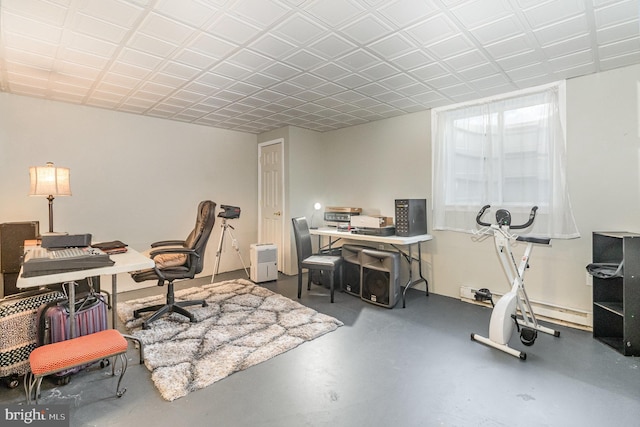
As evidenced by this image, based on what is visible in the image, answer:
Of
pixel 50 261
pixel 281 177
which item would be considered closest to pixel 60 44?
pixel 50 261

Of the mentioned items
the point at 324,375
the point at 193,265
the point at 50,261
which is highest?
the point at 50,261

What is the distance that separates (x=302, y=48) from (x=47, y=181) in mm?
2623

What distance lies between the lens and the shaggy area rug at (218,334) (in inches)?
84.1

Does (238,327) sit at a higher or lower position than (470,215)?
lower

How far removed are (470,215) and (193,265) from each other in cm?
305

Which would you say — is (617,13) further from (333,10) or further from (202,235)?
(202,235)

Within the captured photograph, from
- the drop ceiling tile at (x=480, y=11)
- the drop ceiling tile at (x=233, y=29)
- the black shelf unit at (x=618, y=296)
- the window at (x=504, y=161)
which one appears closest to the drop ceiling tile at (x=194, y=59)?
the drop ceiling tile at (x=233, y=29)

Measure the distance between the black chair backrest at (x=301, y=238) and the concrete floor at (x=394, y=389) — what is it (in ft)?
4.44

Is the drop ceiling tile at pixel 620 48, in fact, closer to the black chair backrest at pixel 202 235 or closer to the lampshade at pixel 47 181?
the black chair backrest at pixel 202 235

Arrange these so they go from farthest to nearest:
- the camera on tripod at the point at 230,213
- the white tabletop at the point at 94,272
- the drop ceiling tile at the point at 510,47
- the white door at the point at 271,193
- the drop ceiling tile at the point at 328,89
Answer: the white door at the point at 271,193, the camera on tripod at the point at 230,213, the drop ceiling tile at the point at 328,89, the drop ceiling tile at the point at 510,47, the white tabletop at the point at 94,272

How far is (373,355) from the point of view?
95.0 inches

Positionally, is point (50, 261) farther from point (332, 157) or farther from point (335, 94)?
point (332, 157)

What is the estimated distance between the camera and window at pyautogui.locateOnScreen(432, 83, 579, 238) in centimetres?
300

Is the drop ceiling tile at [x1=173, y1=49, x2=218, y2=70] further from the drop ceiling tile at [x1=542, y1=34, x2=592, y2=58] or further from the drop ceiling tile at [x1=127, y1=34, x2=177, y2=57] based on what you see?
the drop ceiling tile at [x1=542, y1=34, x2=592, y2=58]
